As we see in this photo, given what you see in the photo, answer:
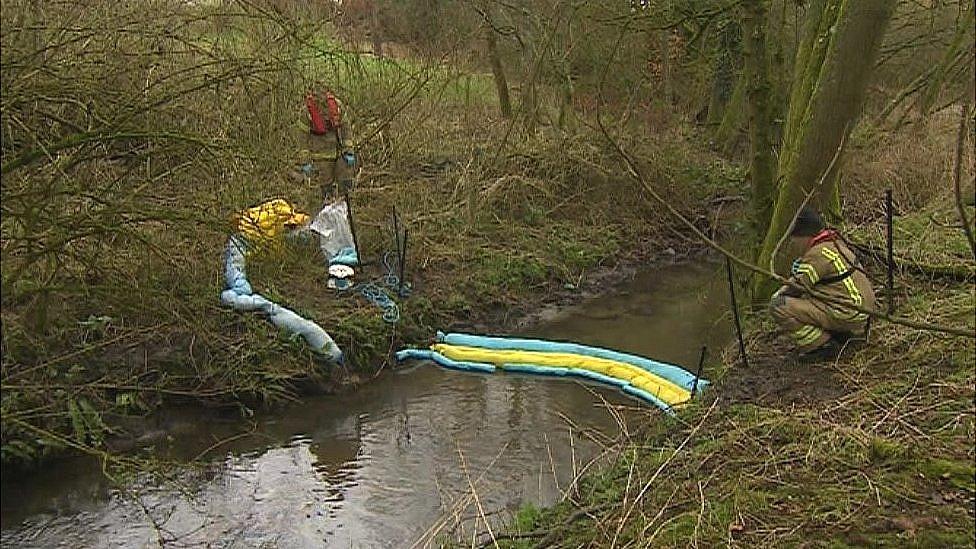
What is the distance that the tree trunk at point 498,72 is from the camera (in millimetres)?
17422

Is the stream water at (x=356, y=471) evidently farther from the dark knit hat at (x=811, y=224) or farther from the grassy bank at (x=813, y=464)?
the dark knit hat at (x=811, y=224)

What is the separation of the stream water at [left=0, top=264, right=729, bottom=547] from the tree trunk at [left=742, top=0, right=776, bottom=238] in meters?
1.80

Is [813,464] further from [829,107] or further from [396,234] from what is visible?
[396,234]

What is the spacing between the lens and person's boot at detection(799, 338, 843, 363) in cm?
744

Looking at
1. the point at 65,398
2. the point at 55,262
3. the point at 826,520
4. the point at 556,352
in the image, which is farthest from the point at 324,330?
the point at 826,520

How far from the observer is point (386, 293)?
39.3ft

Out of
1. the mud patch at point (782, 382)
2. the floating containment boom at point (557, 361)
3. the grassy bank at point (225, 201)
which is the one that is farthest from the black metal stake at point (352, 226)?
the mud patch at point (782, 382)

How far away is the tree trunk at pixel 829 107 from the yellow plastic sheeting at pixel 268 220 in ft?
13.7

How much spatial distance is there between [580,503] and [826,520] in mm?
1876

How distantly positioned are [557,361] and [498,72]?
8.24 m

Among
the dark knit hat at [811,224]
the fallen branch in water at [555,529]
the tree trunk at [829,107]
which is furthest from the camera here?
the tree trunk at [829,107]

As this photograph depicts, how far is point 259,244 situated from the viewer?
7.63 metres

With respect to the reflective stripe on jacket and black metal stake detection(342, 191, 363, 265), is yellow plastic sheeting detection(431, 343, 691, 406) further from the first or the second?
the reflective stripe on jacket

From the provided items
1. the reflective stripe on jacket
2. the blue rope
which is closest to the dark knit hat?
the reflective stripe on jacket
